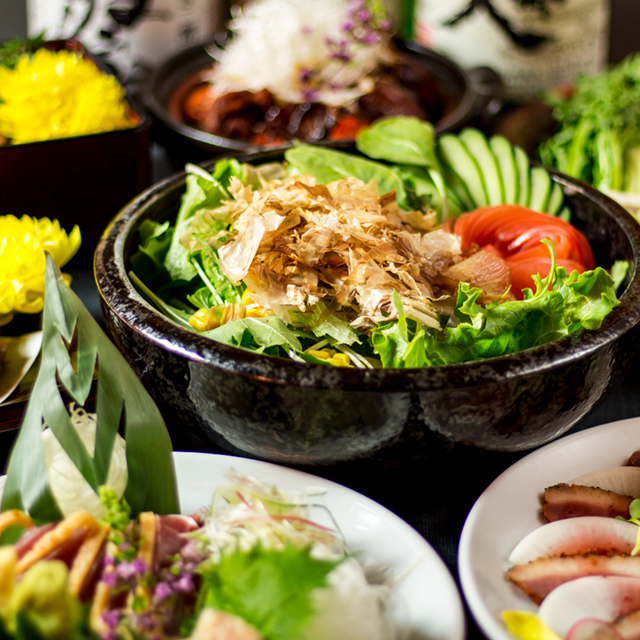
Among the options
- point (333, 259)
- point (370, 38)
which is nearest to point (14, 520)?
point (333, 259)

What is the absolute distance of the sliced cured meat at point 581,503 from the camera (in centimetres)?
88

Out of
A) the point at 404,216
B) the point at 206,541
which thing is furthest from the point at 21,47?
the point at 206,541

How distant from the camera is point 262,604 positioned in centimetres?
65

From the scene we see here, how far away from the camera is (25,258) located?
3.65ft

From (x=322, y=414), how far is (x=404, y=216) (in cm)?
43

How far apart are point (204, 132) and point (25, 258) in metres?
0.69

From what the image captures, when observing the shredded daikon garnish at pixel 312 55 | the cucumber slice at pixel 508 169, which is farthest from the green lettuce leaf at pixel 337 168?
the shredded daikon garnish at pixel 312 55

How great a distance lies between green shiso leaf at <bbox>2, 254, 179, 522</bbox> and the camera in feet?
2.71

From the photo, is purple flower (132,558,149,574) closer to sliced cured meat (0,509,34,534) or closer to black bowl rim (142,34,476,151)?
sliced cured meat (0,509,34,534)

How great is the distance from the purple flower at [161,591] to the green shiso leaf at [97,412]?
0.16 metres

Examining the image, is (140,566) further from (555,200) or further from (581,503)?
(555,200)

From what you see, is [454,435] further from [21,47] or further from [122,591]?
[21,47]

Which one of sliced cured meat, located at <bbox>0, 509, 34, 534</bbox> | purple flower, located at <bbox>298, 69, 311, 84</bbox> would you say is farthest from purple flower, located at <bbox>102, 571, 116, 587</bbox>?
purple flower, located at <bbox>298, 69, 311, 84</bbox>

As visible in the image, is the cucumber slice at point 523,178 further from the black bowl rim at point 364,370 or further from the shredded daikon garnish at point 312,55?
the shredded daikon garnish at point 312,55
